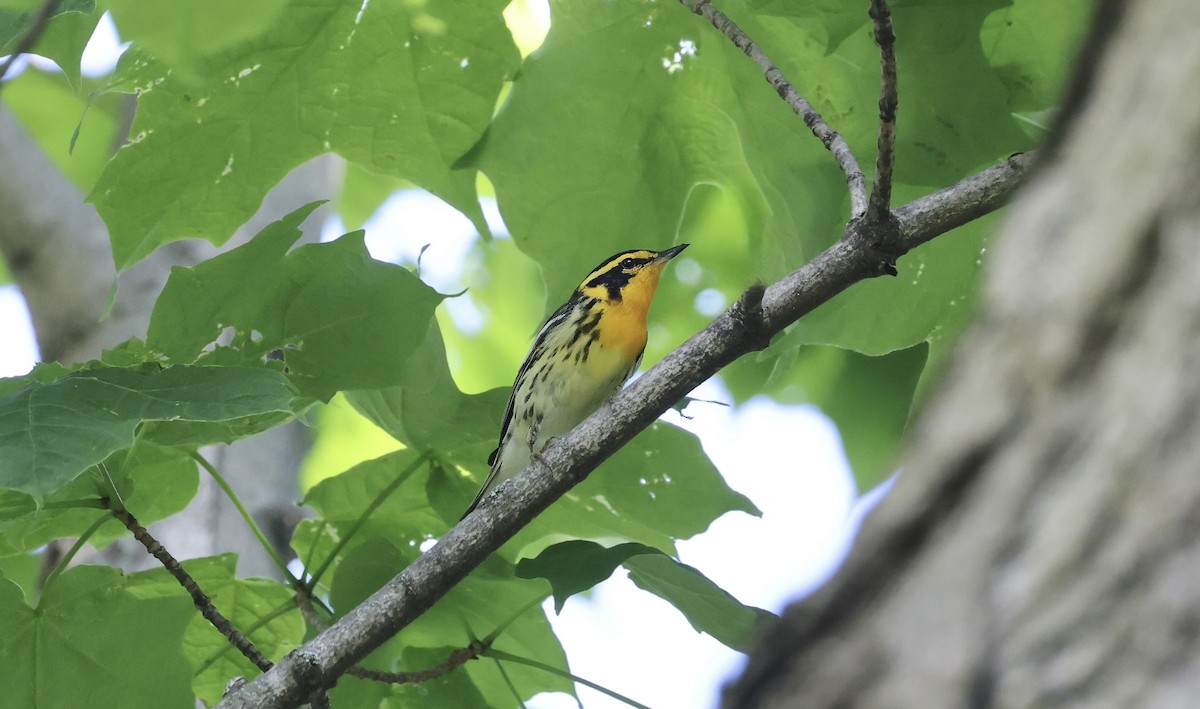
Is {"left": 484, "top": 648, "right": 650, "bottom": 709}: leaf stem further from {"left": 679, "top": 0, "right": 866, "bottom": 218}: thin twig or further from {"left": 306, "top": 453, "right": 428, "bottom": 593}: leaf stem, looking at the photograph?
{"left": 679, "top": 0, "right": 866, "bottom": 218}: thin twig

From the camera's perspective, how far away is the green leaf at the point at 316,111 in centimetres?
284

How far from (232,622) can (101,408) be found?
3.98 ft

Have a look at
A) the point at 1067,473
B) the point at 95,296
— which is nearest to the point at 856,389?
the point at 95,296

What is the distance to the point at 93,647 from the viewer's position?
285 cm

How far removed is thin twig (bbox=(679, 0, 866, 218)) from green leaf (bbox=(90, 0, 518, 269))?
1.72 ft

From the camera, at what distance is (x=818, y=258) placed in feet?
8.11

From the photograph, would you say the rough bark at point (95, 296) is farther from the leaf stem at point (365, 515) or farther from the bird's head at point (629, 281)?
the bird's head at point (629, 281)

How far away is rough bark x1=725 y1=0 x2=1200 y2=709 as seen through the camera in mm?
668

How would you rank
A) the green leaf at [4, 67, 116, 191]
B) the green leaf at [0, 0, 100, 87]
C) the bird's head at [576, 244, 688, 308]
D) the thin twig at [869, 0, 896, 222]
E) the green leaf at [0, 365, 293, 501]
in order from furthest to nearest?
the green leaf at [4, 67, 116, 191] → the bird's head at [576, 244, 688, 308] → the green leaf at [0, 0, 100, 87] → the thin twig at [869, 0, 896, 222] → the green leaf at [0, 365, 293, 501]

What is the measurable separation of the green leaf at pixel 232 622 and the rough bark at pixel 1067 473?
267cm

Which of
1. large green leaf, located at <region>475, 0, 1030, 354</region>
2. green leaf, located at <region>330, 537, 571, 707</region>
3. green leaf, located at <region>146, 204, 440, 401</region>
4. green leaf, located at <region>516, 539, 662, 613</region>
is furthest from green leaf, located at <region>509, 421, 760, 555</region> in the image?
green leaf, located at <region>146, 204, 440, 401</region>

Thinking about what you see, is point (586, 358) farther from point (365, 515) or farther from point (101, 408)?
point (101, 408)

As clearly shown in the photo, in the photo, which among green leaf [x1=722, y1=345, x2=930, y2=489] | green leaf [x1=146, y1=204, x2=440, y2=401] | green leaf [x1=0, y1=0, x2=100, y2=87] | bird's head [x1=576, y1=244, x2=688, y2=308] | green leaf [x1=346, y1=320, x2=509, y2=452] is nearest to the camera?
green leaf [x1=0, y1=0, x2=100, y2=87]

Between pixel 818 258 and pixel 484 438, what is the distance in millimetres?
1135
